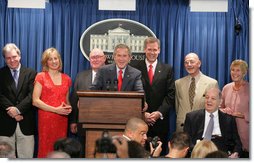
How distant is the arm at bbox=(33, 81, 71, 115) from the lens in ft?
18.9

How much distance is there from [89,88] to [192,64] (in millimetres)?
1185

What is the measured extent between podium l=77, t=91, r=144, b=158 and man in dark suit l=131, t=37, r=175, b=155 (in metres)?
0.77

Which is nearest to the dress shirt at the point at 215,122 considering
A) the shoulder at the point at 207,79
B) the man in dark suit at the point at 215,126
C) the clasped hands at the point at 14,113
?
the man in dark suit at the point at 215,126

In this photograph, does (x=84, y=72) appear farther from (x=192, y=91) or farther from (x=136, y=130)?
(x=136, y=130)

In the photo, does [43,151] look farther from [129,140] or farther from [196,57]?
[196,57]

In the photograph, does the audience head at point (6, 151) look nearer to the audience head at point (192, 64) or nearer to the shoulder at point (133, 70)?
the shoulder at point (133, 70)

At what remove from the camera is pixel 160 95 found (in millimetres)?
5914

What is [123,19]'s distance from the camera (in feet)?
20.8

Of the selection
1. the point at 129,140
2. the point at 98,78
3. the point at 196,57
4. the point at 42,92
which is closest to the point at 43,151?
the point at 42,92

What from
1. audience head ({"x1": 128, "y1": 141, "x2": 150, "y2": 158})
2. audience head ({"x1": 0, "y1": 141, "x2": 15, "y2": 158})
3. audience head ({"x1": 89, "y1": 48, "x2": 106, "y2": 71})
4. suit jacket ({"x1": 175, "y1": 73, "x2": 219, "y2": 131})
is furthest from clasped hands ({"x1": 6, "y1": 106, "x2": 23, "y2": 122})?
audience head ({"x1": 128, "y1": 141, "x2": 150, "y2": 158})

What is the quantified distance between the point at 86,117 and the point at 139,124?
477 mm

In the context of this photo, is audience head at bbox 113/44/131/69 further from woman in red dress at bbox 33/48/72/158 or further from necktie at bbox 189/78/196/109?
necktie at bbox 189/78/196/109

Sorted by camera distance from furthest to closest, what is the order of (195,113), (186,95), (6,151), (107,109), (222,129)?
(186,95), (195,113), (222,129), (6,151), (107,109)

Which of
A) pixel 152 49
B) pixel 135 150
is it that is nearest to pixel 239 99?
pixel 152 49
